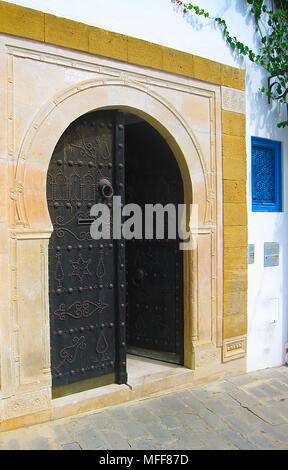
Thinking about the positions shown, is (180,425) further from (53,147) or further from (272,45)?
(272,45)

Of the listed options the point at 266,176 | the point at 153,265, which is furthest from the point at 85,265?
the point at 266,176

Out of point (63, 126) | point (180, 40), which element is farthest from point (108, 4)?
point (63, 126)

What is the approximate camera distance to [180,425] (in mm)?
3412

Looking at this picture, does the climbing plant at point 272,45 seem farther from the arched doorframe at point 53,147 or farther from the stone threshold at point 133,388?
the stone threshold at point 133,388

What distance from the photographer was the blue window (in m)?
4.80

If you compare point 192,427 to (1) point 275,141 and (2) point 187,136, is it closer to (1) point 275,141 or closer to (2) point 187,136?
(2) point 187,136

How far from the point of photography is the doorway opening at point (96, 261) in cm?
345

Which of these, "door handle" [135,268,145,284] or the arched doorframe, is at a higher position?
the arched doorframe

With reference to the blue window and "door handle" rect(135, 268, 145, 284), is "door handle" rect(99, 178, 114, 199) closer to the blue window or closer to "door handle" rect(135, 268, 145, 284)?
"door handle" rect(135, 268, 145, 284)

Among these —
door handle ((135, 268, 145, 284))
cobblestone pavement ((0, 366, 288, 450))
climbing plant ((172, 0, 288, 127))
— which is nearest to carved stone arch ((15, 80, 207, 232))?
door handle ((135, 268, 145, 284))

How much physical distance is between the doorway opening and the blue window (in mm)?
1047

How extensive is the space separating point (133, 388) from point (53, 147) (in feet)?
6.79

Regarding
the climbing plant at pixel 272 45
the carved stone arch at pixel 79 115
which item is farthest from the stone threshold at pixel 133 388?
the climbing plant at pixel 272 45

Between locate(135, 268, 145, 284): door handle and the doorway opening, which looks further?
locate(135, 268, 145, 284): door handle
